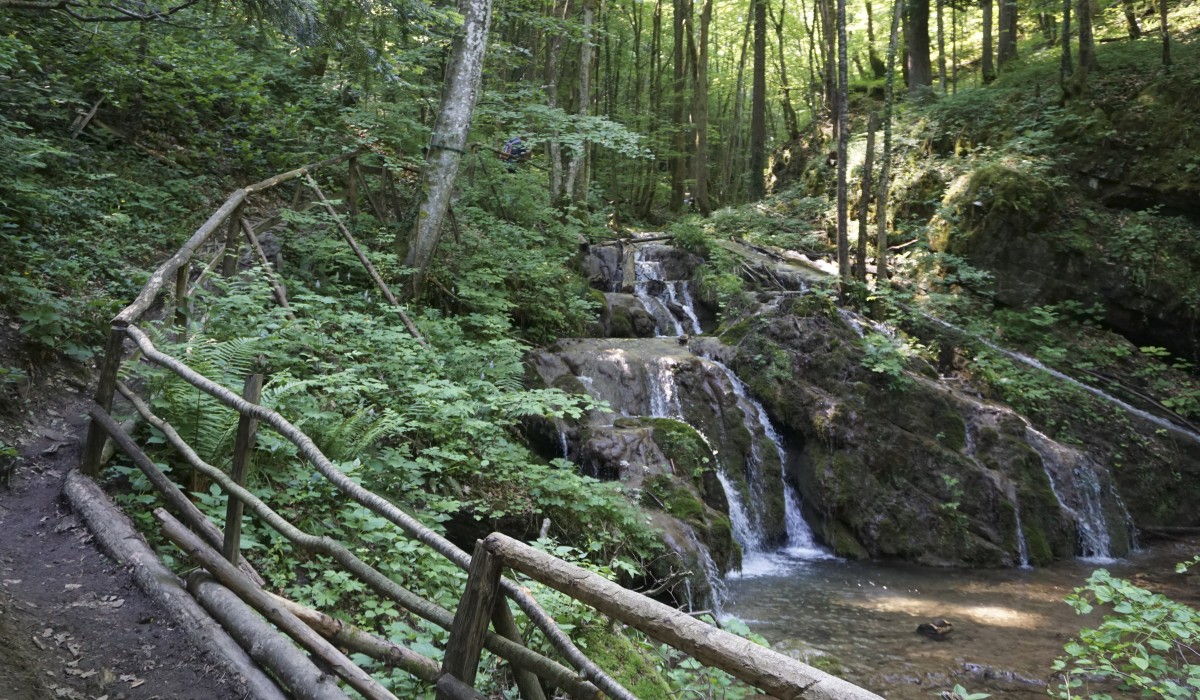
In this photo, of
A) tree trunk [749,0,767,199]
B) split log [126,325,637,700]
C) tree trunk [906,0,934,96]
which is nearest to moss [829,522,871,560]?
split log [126,325,637,700]

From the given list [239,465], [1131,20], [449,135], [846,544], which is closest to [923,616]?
[846,544]

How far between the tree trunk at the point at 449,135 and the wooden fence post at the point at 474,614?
783 cm

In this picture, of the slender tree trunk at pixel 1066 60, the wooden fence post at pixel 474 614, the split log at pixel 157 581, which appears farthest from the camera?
the slender tree trunk at pixel 1066 60

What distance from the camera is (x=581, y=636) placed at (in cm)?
429

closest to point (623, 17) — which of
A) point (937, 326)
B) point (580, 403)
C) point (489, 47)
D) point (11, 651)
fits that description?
point (489, 47)

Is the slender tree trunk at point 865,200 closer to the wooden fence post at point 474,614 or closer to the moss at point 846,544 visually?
the moss at point 846,544

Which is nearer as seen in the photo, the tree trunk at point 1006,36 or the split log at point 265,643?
the split log at point 265,643

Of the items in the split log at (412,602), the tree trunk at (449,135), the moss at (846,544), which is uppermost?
the tree trunk at (449,135)

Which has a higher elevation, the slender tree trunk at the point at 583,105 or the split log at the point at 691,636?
the slender tree trunk at the point at 583,105

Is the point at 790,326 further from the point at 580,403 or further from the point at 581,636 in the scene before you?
the point at 581,636

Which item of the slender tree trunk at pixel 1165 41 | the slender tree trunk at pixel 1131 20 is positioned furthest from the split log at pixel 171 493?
the slender tree trunk at pixel 1131 20

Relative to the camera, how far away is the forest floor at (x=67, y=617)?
3.18 m

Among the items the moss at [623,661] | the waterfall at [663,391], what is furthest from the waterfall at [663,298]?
the moss at [623,661]

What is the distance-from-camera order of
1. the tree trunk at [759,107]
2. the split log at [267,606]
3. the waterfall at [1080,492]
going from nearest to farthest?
the split log at [267,606]
the waterfall at [1080,492]
the tree trunk at [759,107]
